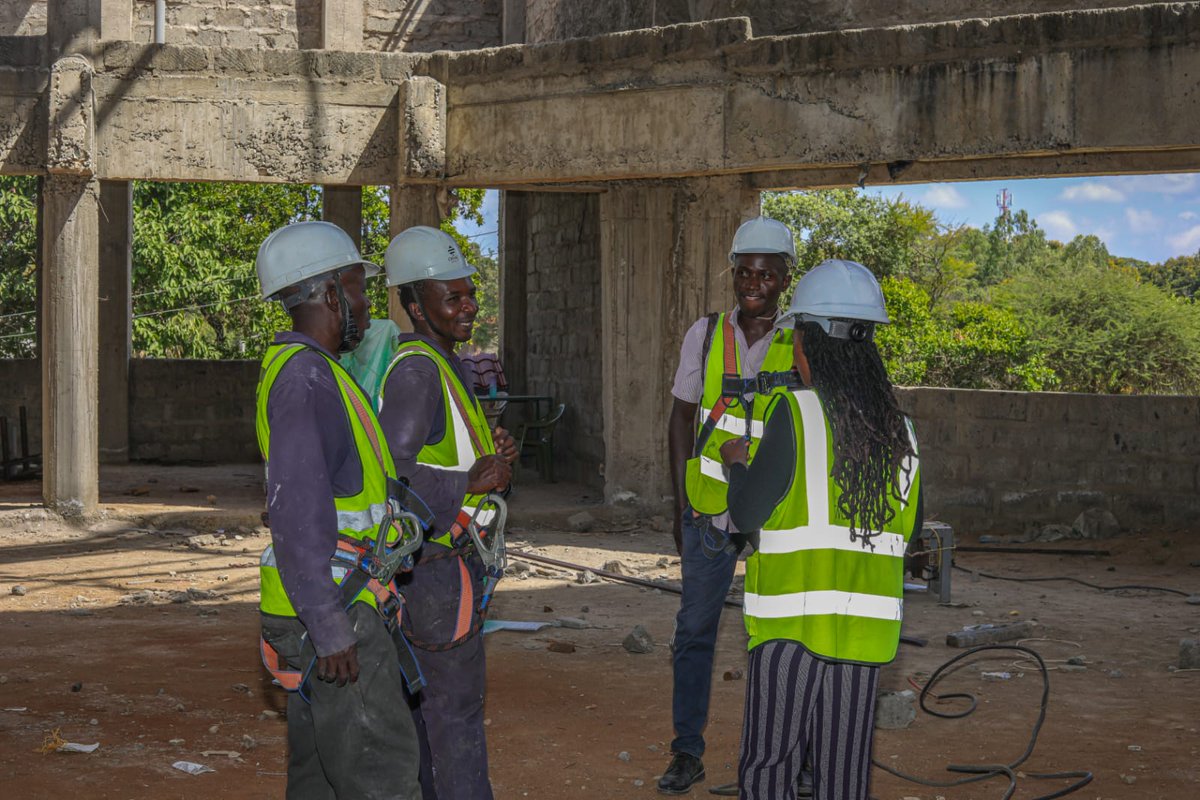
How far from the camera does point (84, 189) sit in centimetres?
1038

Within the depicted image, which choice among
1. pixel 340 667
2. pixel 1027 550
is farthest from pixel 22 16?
pixel 340 667

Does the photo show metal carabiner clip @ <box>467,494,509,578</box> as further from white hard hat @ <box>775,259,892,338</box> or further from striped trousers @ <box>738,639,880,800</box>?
white hard hat @ <box>775,259,892,338</box>

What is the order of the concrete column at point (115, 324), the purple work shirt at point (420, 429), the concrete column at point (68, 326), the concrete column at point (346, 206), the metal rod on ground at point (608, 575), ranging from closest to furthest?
the purple work shirt at point (420, 429), the metal rod on ground at point (608, 575), the concrete column at point (68, 326), the concrete column at point (346, 206), the concrete column at point (115, 324)

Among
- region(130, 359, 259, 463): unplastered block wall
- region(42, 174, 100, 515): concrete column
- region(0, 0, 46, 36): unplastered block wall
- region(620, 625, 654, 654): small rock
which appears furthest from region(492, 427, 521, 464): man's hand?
region(130, 359, 259, 463): unplastered block wall

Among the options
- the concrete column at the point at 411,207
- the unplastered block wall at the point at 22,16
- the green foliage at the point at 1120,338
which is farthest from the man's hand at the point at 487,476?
the green foliage at the point at 1120,338

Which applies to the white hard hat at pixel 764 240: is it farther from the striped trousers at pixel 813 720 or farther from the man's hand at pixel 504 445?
the striped trousers at pixel 813 720

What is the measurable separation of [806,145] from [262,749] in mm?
6122

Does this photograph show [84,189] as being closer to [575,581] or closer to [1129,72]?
[575,581]

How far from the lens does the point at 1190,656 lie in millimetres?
6512

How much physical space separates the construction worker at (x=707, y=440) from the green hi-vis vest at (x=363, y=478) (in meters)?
1.43

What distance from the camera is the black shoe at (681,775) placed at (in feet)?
14.9

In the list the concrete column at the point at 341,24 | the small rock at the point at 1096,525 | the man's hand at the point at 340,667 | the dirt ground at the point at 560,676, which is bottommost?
the dirt ground at the point at 560,676

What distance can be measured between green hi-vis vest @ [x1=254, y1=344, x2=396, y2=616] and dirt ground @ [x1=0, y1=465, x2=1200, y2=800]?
71.7 inches

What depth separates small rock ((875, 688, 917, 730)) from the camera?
17.7ft
